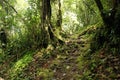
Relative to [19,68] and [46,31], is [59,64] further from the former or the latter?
[46,31]

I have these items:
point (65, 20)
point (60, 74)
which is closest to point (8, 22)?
point (60, 74)

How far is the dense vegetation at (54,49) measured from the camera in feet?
23.2

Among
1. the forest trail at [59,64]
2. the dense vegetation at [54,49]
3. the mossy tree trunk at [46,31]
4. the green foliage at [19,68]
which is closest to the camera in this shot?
the dense vegetation at [54,49]

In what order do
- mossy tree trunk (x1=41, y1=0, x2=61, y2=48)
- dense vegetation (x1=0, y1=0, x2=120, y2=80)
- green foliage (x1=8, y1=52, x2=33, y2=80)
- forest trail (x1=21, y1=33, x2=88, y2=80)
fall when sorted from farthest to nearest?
1. mossy tree trunk (x1=41, y1=0, x2=61, y2=48)
2. green foliage (x1=8, y1=52, x2=33, y2=80)
3. forest trail (x1=21, y1=33, x2=88, y2=80)
4. dense vegetation (x1=0, y1=0, x2=120, y2=80)

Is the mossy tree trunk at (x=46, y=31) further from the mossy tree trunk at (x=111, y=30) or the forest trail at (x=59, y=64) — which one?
the mossy tree trunk at (x=111, y=30)

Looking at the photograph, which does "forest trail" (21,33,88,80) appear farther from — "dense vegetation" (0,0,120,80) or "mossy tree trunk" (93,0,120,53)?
"mossy tree trunk" (93,0,120,53)

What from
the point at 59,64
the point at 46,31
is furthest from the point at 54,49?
the point at 59,64

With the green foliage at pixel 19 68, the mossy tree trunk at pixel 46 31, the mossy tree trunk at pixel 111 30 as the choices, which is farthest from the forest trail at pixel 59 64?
the mossy tree trunk at pixel 111 30

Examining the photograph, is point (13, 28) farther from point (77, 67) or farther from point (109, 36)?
point (109, 36)

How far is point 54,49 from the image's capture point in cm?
1083

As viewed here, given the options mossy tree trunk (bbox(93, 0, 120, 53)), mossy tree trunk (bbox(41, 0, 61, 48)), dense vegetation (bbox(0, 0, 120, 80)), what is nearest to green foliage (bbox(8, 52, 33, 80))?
dense vegetation (bbox(0, 0, 120, 80))

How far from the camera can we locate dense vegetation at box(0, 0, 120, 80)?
279 inches

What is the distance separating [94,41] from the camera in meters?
8.34

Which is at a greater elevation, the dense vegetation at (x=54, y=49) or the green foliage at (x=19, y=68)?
the dense vegetation at (x=54, y=49)
